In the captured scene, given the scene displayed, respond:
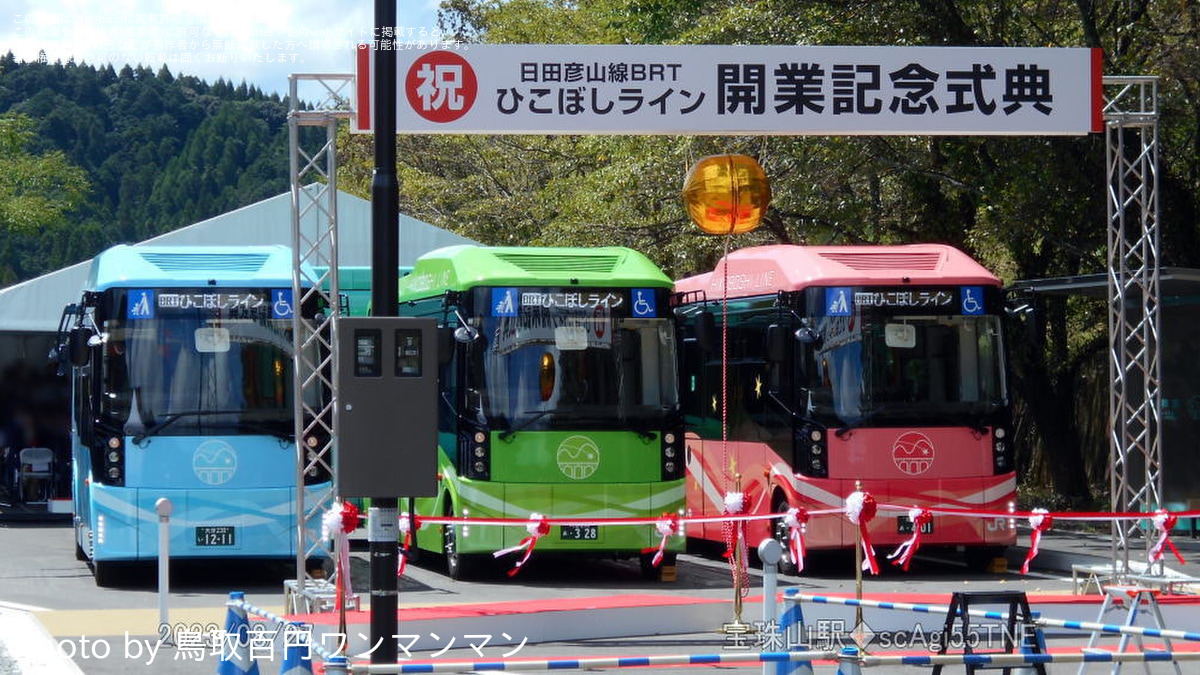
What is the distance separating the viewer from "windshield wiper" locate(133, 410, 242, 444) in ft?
52.7

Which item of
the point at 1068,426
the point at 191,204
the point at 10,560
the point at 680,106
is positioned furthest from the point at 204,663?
the point at 191,204

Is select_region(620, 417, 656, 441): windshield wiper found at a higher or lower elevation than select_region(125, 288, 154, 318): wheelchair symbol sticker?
lower

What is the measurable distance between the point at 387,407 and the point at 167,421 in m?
8.08

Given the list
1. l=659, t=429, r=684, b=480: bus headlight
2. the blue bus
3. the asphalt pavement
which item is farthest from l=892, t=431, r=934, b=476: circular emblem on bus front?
the blue bus

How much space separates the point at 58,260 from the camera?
93.9 metres

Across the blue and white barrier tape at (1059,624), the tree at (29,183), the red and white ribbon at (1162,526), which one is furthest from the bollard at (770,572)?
the tree at (29,183)

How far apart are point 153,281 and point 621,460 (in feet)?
16.7

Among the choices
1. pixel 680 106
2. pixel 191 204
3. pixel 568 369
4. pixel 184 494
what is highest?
pixel 191 204

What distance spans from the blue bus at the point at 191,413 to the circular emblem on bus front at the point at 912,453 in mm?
5979

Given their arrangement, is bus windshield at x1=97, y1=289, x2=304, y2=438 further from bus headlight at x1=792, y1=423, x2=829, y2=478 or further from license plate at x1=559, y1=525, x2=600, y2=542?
bus headlight at x1=792, y1=423, x2=829, y2=478

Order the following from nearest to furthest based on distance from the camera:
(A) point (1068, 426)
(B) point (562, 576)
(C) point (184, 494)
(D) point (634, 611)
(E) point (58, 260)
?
1. (D) point (634, 611)
2. (C) point (184, 494)
3. (B) point (562, 576)
4. (A) point (1068, 426)
5. (E) point (58, 260)

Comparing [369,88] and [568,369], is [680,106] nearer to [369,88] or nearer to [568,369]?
[369,88]

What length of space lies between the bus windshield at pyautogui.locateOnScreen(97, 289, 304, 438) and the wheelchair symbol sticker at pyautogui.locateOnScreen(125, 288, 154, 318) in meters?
0.02

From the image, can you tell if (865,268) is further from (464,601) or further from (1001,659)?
(1001,659)
